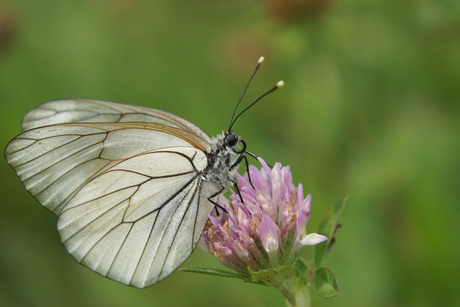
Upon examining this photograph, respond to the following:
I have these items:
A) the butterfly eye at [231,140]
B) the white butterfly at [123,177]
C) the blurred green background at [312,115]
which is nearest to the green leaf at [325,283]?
the white butterfly at [123,177]

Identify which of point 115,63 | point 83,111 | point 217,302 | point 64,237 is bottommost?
point 217,302

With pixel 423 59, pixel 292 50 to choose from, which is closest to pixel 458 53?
pixel 423 59

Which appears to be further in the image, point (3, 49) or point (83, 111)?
point (3, 49)

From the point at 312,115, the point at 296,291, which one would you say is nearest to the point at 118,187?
the point at 296,291

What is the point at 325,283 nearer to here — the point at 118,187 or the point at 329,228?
the point at 329,228

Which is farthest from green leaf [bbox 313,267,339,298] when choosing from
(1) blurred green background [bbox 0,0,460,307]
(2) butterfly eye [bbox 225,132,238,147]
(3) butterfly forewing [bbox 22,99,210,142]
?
(1) blurred green background [bbox 0,0,460,307]

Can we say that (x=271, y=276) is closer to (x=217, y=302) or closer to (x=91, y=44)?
(x=217, y=302)
